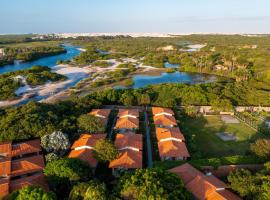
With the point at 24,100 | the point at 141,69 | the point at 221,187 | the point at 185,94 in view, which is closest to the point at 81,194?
the point at 221,187

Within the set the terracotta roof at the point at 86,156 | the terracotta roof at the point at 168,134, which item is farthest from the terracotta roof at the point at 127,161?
the terracotta roof at the point at 168,134

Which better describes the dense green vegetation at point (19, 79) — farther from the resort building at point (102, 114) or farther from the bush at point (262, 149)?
the bush at point (262, 149)

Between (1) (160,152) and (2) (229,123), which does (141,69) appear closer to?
(2) (229,123)

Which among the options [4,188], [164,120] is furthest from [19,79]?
[4,188]

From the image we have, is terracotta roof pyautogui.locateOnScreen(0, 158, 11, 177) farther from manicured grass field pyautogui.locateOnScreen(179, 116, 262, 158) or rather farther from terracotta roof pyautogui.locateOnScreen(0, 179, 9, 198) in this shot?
manicured grass field pyautogui.locateOnScreen(179, 116, 262, 158)

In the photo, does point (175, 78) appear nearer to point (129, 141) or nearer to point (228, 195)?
point (129, 141)
